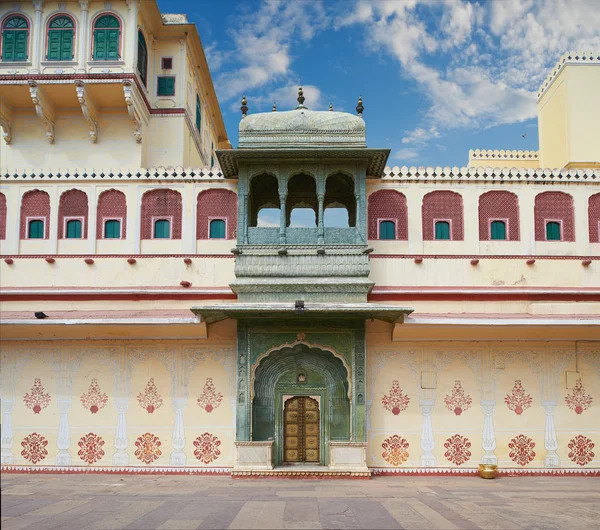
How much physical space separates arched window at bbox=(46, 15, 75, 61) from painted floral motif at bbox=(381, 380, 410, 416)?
11.1 meters

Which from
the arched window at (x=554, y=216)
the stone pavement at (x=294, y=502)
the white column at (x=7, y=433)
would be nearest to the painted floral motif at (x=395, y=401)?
the stone pavement at (x=294, y=502)

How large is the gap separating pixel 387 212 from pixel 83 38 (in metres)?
8.74

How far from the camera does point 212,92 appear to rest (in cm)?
2255

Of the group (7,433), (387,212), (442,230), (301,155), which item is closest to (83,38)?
(301,155)

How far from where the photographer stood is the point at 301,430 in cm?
1420

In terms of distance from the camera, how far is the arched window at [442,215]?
14.9 metres

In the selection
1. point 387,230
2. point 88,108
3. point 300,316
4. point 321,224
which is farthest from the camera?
point 88,108

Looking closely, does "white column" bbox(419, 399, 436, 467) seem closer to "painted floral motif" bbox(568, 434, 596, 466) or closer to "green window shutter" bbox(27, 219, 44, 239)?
"painted floral motif" bbox(568, 434, 596, 466)

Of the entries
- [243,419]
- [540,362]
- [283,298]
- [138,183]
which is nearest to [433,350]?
[540,362]

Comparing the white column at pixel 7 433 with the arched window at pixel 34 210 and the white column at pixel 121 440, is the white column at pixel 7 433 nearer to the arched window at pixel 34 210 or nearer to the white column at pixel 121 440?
the white column at pixel 121 440

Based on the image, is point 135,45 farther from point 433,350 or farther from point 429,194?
point 433,350

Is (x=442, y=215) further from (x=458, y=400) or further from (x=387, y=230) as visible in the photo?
(x=458, y=400)

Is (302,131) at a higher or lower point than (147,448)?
higher

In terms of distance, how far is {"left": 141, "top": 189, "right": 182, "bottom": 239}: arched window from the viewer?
15016 millimetres
